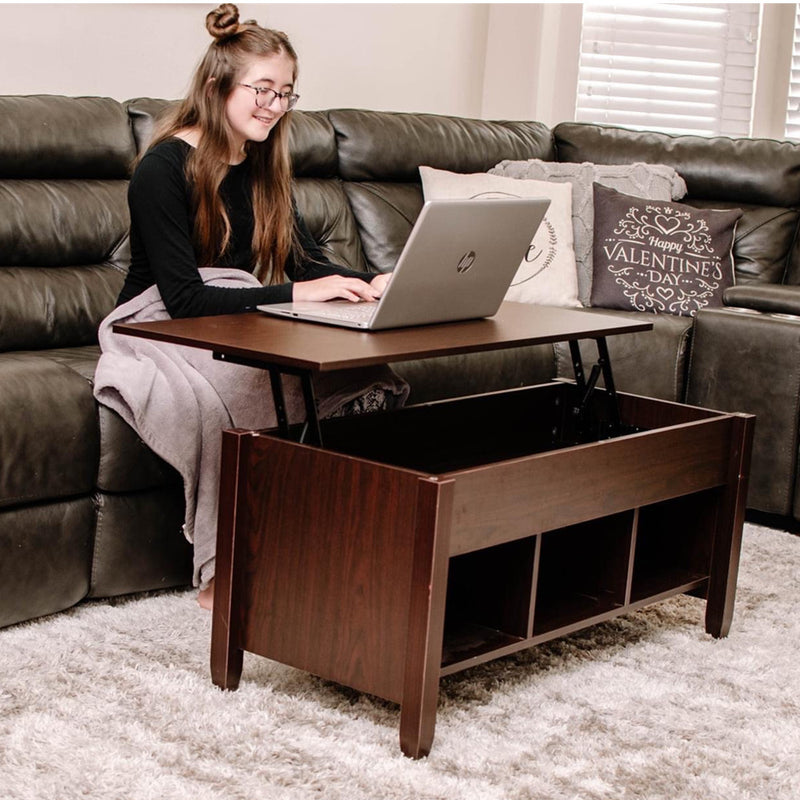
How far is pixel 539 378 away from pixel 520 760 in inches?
62.0

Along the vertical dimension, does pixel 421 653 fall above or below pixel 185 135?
below

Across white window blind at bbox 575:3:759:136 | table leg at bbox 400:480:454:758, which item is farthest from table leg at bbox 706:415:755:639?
white window blind at bbox 575:3:759:136

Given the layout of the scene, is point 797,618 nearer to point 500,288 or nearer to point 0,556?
point 500,288

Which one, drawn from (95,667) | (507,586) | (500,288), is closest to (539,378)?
(500,288)

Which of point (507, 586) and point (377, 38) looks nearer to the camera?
point (507, 586)

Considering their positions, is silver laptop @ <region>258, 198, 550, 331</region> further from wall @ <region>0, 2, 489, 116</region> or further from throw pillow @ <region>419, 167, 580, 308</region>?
wall @ <region>0, 2, 489, 116</region>

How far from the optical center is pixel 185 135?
2.34 m

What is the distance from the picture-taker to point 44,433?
2.11 metres

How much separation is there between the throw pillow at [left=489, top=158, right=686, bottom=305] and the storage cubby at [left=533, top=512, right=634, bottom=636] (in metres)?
1.58

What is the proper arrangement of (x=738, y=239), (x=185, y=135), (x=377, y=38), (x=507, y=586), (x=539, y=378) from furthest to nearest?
(x=377, y=38), (x=738, y=239), (x=539, y=378), (x=185, y=135), (x=507, y=586)

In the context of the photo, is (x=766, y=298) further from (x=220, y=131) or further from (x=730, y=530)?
(x=220, y=131)

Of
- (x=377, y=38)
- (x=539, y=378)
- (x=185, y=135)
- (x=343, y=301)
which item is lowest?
(x=539, y=378)

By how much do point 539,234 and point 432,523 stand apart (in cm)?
198

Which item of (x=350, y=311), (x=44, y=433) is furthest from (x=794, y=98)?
(x=44, y=433)
